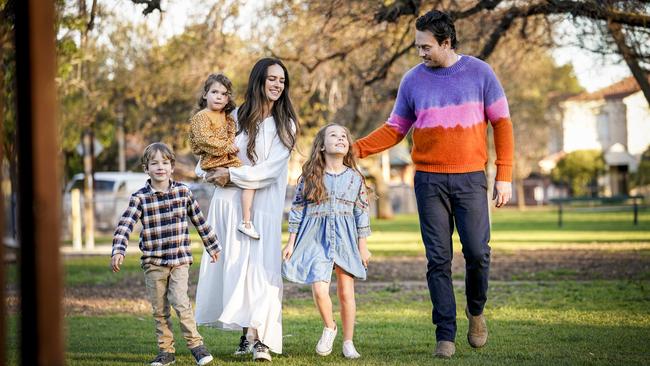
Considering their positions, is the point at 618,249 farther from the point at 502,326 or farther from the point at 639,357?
the point at 639,357

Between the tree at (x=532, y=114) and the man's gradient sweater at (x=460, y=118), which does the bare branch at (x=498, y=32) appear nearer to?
the man's gradient sweater at (x=460, y=118)

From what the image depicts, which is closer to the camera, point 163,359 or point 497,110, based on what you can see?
point 163,359

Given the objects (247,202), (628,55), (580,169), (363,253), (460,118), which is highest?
(628,55)

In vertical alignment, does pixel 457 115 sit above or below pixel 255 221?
above

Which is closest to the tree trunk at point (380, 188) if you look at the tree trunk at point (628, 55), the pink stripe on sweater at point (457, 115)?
the tree trunk at point (628, 55)

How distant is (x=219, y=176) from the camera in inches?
265

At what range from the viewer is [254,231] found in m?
6.71

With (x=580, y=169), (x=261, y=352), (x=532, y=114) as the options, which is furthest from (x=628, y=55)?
(x=580, y=169)

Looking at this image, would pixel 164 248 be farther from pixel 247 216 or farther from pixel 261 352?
pixel 261 352

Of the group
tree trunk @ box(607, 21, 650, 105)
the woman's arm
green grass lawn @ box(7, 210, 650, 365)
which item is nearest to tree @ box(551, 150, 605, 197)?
green grass lawn @ box(7, 210, 650, 365)

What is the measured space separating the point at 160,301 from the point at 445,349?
194 centimetres

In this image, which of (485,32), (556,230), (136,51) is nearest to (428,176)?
(485,32)

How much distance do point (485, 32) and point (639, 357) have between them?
362 inches

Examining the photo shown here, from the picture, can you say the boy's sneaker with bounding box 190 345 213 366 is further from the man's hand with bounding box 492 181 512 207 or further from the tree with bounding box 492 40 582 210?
the tree with bounding box 492 40 582 210
